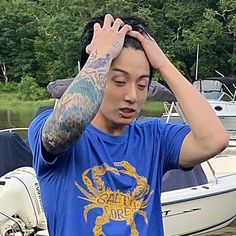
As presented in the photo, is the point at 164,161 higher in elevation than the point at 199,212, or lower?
higher

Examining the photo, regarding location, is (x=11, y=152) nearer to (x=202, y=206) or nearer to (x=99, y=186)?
(x=202, y=206)

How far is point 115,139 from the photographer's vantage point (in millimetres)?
1783

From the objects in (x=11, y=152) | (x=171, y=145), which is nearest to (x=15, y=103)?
(x=11, y=152)

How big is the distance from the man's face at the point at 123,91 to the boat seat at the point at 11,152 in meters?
4.42

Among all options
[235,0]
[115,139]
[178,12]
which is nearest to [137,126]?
[115,139]

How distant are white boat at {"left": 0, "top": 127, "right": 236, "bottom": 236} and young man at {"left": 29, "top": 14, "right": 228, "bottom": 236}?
312 cm

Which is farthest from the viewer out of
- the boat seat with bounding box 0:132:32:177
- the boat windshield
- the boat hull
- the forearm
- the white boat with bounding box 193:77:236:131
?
the boat windshield

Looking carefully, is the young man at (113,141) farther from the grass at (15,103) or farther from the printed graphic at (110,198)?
the grass at (15,103)

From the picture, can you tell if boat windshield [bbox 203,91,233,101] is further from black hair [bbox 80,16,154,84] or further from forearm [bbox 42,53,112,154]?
forearm [bbox 42,53,112,154]

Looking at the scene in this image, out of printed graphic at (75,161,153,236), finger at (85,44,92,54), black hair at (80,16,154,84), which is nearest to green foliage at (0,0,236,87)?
black hair at (80,16,154,84)

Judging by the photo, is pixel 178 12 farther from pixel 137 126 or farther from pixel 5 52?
pixel 137 126

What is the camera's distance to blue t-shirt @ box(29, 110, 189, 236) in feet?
5.59

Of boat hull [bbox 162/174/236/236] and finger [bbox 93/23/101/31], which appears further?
boat hull [bbox 162/174/236/236]

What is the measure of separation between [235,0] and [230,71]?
15.0 ft
